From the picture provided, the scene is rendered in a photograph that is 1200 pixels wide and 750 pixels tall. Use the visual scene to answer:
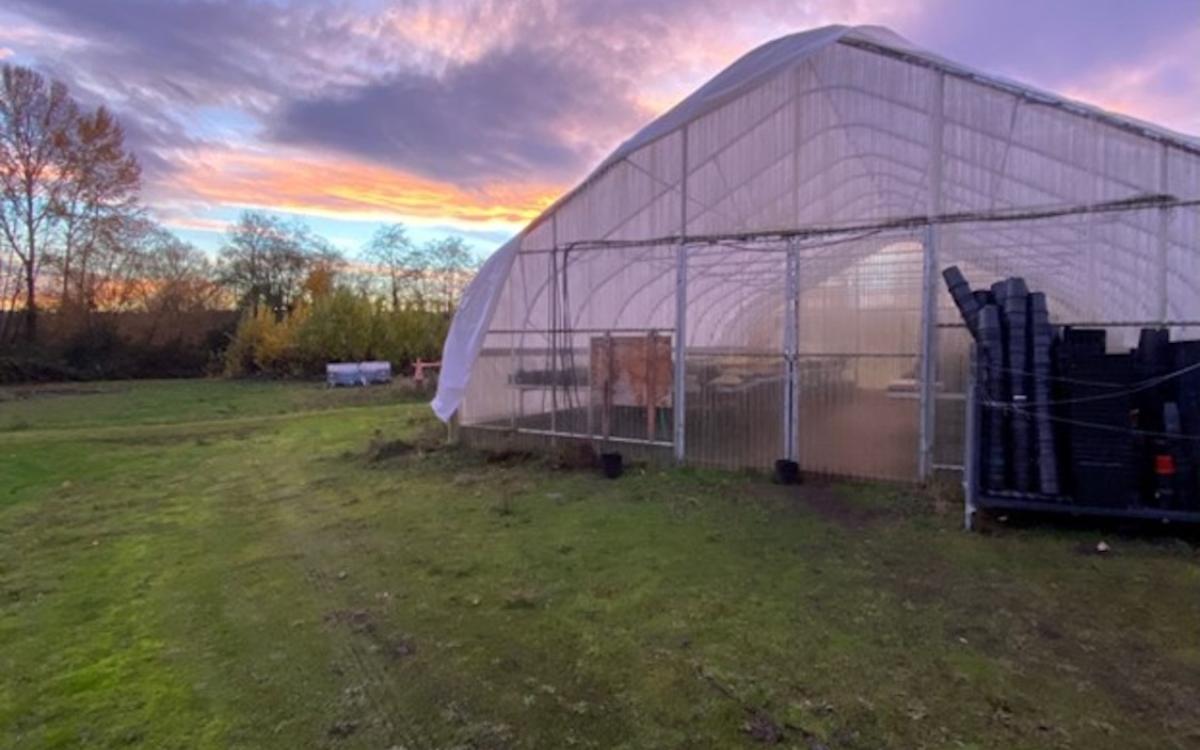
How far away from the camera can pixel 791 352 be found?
7.88m

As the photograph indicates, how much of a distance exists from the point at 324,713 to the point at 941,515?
5438 mm

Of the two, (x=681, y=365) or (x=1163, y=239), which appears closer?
(x=1163, y=239)

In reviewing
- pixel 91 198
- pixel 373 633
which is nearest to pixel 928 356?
pixel 373 633

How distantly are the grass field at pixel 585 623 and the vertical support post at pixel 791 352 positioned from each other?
0.70 meters

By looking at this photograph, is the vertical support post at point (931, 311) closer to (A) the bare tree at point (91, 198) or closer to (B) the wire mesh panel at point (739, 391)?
(B) the wire mesh panel at point (739, 391)

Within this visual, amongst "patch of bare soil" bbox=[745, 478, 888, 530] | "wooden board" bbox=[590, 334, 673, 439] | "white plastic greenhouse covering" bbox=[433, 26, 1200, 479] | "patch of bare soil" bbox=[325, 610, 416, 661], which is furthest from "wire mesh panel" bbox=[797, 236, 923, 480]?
"patch of bare soil" bbox=[325, 610, 416, 661]

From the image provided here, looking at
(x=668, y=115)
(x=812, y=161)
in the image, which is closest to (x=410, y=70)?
(x=668, y=115)

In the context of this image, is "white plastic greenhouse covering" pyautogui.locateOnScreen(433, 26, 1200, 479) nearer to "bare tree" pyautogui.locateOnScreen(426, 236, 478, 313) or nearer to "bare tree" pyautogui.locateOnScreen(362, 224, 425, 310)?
"bare tree" pyautogui.locateOnScreen(426, 236, 478, 313)

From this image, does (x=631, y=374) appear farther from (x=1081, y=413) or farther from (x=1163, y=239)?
(x=1163, y=239)

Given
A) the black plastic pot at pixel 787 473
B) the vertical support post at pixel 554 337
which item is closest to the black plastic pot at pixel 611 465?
the vertical support post at pixel 554 337

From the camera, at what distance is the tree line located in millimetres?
26906

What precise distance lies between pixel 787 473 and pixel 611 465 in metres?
2.05

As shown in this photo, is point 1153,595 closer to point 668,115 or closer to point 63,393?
point 668,115

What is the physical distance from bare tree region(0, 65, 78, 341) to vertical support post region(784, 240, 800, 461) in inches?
1259
